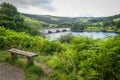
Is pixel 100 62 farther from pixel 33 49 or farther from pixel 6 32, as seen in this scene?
pixel 6 32

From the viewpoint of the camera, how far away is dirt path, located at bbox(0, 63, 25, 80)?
9.13 metres

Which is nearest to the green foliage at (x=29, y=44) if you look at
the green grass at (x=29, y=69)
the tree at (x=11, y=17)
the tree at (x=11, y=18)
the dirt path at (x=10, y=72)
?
the green grass at (x=29, y=69)

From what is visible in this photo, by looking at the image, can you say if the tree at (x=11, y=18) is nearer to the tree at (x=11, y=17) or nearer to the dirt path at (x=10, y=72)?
the tree at (x=11, y=17)

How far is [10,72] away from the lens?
9.83 meters

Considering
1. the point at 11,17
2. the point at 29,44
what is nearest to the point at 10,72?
the point at 29,44

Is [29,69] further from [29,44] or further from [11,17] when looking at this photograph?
[11,17]

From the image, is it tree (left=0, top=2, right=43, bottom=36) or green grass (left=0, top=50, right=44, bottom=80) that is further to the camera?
tree (left=0, top=2, right=43, bottom=36)

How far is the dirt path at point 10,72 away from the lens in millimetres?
9126

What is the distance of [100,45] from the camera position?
25.1 feet

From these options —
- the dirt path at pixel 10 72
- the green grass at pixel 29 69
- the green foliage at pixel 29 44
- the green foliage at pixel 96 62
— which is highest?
the green foliage at pixel 96 62

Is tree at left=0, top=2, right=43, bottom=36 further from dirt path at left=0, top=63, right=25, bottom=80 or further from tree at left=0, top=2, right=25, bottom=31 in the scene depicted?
dirt path at left=0, top=63, right=25, bottom=80

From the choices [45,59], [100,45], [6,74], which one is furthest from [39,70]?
[100,45]

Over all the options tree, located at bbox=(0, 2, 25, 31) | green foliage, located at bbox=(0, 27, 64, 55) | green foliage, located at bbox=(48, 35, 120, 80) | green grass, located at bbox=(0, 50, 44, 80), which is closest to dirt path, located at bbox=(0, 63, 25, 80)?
green grass, located at bbox=(0, 50, 44, 80)

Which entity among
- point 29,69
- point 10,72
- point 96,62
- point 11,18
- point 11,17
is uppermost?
point 11,17
